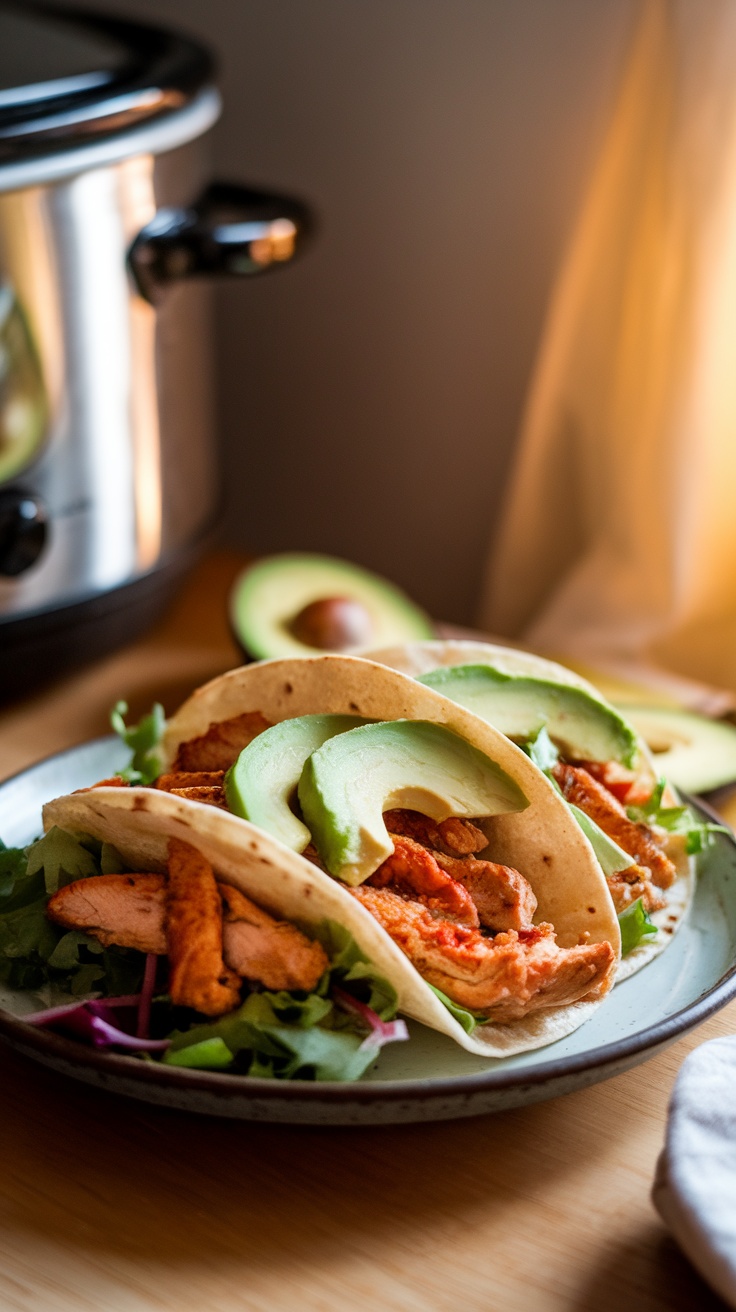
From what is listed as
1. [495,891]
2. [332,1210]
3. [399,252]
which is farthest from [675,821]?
[399,252]

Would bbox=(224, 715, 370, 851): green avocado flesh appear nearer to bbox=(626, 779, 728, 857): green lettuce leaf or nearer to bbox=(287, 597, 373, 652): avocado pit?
bbox=(626, 779, 728, 857): green lettuce leaf

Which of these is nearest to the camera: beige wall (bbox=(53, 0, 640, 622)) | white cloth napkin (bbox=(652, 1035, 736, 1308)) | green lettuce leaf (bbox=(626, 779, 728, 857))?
white cloth napkin (bbox=(652, 1035, 736, 1308))

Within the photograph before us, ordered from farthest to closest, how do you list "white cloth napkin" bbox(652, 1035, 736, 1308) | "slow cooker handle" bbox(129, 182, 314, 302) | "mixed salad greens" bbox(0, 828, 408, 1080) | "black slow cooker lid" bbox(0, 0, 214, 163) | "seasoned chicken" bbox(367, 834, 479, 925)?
"slow cooker handle" bbox(129, 182, 314, 302)
"black slow cooker lid" bbox(0, 0, 214, 163)
"seasoned chicken" bbox(367, 834, 479, 925)
"mixed salad greens" bbox(0, 828, 408, 1080)
"white cloth napkin" bbox(652, 1035, 736, 1308)

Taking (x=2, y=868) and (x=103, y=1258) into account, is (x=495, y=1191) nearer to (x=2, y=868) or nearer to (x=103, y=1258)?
(x=103, y=1258)

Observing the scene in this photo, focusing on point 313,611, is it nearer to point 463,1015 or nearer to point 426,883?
point 426,883

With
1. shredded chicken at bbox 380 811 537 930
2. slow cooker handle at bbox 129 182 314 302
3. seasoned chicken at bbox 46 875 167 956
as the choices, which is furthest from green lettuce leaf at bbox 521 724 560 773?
slow cooker handle at bbox 129 182 314 302

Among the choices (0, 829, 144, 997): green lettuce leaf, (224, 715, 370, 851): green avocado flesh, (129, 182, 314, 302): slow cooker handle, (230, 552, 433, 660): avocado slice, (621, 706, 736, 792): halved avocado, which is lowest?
(621, 706, 736, 792): halved avocado

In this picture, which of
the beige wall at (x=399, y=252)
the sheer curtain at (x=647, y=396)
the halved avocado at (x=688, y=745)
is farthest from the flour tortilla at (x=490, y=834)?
the beige wall at (x=399, y=252)
